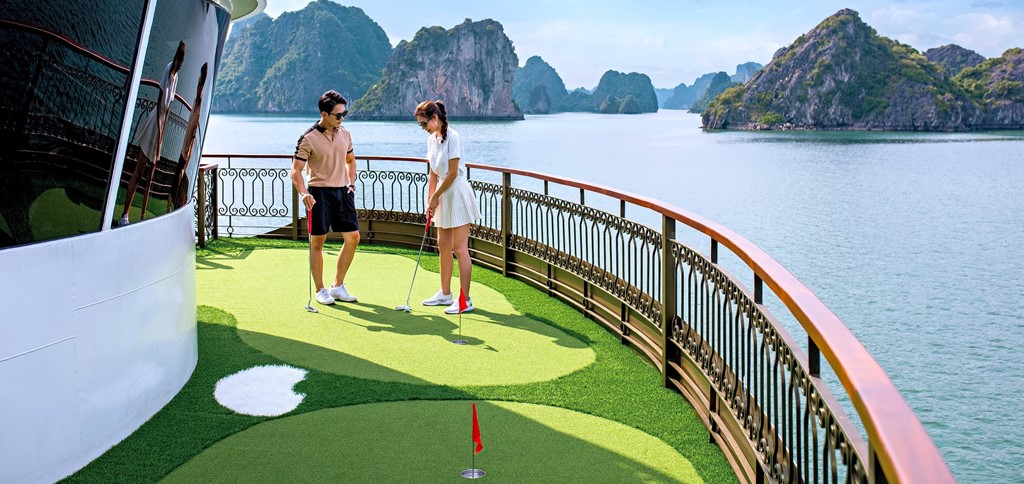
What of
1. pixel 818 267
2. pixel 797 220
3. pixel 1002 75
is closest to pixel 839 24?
pixel 1002 75

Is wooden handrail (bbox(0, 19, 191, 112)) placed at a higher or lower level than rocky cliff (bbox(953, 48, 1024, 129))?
lower

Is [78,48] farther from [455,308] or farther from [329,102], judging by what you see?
[455,308]

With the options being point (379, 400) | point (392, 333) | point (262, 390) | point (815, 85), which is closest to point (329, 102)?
point (392, 333)

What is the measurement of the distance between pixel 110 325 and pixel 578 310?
4497 mm

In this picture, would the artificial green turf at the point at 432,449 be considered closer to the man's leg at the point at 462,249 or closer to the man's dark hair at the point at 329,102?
the man's leg at the point at 462,249

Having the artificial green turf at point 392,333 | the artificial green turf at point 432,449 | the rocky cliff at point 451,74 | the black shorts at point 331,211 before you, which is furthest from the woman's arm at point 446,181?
the rocky cliff at point 451,74

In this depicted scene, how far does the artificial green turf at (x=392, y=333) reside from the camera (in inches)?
246

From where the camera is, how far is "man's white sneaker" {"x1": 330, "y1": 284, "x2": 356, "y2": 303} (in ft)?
27.6

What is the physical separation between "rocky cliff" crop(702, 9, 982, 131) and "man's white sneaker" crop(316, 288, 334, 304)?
13995 centimetres

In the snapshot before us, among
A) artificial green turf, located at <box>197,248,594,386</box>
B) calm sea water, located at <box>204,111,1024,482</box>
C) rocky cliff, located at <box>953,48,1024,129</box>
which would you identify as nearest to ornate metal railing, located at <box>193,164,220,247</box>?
artificial green turf, located at <box>197,248,594,386</box>

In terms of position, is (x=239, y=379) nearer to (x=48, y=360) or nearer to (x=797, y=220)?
(x=48, y=360)

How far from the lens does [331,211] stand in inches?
315

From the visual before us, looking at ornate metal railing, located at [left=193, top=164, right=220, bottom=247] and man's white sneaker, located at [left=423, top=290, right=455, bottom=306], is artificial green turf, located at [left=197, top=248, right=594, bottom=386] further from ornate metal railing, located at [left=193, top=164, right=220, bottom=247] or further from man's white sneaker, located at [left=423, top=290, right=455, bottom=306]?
ornate metal railing, located at [left=193, top=164, right=220, bottom=247]

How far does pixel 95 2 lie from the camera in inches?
158
